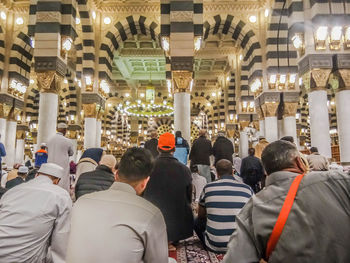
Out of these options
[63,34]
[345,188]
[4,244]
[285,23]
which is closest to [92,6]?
[63,34]

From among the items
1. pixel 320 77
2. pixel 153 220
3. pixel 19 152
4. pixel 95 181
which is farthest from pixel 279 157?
pixel 19 152

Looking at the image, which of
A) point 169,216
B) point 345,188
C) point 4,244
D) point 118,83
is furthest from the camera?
point 118,83

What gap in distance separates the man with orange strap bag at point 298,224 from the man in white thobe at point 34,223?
1260 mm

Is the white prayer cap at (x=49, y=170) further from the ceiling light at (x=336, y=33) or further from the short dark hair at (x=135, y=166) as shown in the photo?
the ceiling light at (x=336, y=33)

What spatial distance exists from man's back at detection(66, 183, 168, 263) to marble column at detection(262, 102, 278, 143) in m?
10.7

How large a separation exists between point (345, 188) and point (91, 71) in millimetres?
11745

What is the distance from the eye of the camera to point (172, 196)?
2.80 metres

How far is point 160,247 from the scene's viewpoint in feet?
4.02

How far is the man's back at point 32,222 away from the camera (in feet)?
5.59

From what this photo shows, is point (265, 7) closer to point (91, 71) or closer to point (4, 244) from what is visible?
point (91, 71)

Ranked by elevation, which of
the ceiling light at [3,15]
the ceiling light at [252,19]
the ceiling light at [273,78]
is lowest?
the ceiling light at [273,78]

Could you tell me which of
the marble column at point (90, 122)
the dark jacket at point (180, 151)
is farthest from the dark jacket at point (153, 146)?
the marble column at point (90, 122)

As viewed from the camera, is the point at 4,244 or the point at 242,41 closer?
the point at 4,244

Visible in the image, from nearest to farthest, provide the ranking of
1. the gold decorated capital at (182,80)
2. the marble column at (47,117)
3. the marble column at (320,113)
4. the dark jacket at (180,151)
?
the dark jacket at (180,151) → the marble column at (320,113) → the marble column at (47,117) → the gold decorated capital at (182,80)
